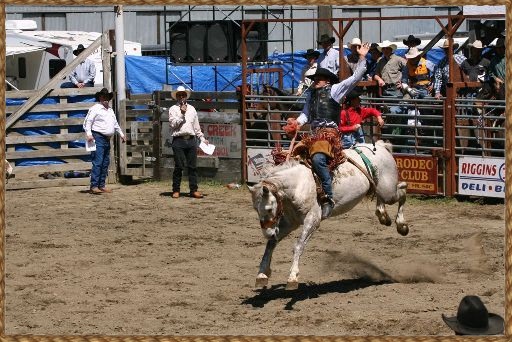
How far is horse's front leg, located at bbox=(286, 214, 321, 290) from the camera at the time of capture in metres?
8.56

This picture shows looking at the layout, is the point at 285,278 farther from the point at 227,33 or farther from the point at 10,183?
the point at 227,33

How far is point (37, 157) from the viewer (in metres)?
17.4

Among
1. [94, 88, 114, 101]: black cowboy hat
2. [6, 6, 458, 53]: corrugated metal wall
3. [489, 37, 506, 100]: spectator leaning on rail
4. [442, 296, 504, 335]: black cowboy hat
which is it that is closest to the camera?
[442, 296, 504, 335]: black cowboy hat

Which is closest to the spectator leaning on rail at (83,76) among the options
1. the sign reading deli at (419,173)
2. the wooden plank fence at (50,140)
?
the wooden plank fence at (50,140)

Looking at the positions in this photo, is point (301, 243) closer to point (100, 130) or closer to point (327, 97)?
point (327, 97)

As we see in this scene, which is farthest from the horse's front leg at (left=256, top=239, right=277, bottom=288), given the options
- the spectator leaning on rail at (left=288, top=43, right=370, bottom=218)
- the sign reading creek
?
the sign reading creek

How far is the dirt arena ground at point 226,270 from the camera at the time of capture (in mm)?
8125

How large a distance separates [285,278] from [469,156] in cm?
566

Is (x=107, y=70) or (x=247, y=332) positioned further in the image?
(x=107, y=70)

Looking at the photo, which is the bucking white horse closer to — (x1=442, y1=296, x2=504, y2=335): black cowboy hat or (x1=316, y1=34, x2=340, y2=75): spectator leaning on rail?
(x1=442, y1=296, x2=504, y2=335): black cowboy hat

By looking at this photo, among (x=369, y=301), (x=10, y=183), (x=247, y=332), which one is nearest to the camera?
(x=247, y=332)

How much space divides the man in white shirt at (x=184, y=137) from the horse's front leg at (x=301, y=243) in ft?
22.6

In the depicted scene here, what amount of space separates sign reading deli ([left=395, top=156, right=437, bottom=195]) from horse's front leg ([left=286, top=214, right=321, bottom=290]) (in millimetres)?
6263

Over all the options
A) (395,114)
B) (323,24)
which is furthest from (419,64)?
(323,24)
